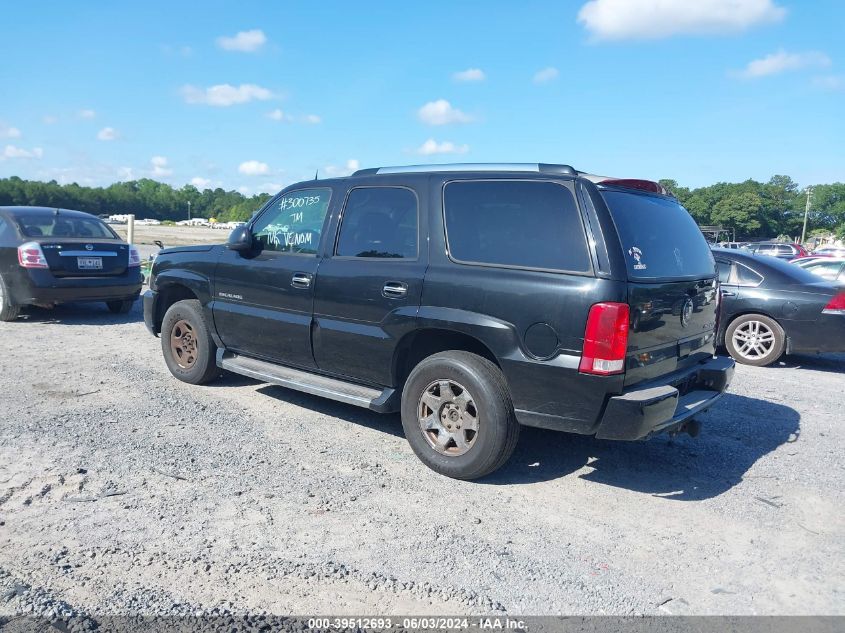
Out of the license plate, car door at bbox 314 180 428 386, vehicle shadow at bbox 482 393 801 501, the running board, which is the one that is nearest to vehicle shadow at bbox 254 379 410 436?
the running board

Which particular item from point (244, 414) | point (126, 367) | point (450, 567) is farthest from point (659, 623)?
point (126, 367)

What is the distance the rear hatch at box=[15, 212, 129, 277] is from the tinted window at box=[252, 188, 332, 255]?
4735 millimetres

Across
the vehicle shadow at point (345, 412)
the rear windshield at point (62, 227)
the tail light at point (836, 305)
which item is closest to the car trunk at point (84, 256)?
the rear windshield at point (62, 227)

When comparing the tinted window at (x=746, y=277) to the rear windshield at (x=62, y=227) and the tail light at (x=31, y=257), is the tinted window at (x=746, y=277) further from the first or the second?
the tail light at (x=31, y=257)

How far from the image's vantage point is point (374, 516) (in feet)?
11.9

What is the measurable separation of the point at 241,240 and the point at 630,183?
3.17 metres

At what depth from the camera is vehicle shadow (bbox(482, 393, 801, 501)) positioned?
428 cm

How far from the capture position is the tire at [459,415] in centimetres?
396

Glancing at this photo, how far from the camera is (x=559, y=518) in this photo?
147 inches

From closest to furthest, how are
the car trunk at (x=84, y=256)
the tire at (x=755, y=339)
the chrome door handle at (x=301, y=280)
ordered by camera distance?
the chrome door handle at (x=301, y=280), the tire at (x=755, y=339), the car trunk at (x=84, y=256)

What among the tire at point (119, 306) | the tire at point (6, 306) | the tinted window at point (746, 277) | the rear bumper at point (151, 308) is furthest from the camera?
the tire at point (119, 306)

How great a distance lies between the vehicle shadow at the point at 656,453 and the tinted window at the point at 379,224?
1.49 metres

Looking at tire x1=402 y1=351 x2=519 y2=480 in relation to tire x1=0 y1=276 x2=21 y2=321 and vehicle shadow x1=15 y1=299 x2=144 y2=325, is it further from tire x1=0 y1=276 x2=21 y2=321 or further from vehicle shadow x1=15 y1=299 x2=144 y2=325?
tire x1=0 y1=276 x2=21 y2=321

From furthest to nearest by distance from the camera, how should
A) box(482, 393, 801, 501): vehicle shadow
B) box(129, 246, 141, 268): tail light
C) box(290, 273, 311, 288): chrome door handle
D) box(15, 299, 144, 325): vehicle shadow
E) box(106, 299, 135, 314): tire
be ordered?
box(106, 299, 135, 314): tire → box(129, 246, 141, 268): tail light → box(15, 299, 144, 325): vehicle shadow → box(290, 273, 311, 288): chrome door handle → box(482, 393, 801, 501): vehicle shadow
